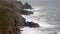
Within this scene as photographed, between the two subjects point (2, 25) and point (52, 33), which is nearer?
point (2, 25)

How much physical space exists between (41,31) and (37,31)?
4.01 feet

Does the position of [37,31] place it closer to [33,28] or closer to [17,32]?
[33,28]

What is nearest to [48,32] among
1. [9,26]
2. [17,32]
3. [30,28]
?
[30,28]

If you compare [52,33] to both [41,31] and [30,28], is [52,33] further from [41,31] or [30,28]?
[30,28]

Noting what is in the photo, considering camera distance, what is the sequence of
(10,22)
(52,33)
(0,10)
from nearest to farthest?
(10,22), (0,10), (52,33)

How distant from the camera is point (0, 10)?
44.5 metres

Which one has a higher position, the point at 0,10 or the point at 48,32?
the point at 0,10

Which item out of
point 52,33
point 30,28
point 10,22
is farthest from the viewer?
point 30,28

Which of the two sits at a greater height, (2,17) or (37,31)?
(2,17)

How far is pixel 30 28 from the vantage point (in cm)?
5950

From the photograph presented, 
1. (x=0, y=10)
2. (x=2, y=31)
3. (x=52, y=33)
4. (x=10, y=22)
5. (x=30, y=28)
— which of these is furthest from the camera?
(x=30, y=28)

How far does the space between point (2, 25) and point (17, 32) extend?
15.9 feet

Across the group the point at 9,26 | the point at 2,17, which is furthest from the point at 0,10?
the point at 9,26

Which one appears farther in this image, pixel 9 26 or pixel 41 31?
pixel 41 31
